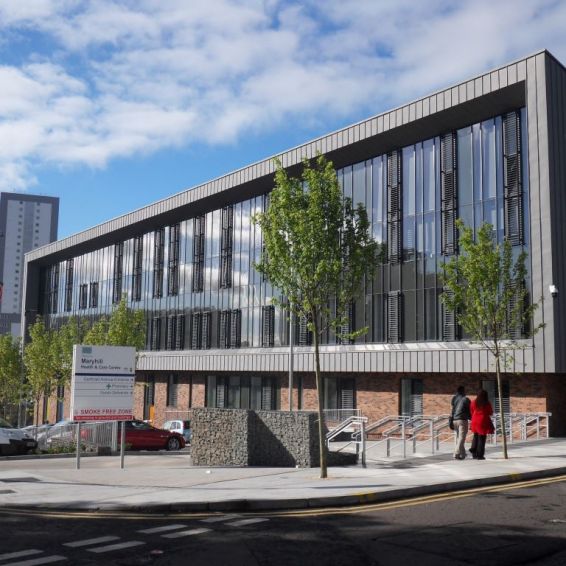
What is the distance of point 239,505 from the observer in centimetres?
1160

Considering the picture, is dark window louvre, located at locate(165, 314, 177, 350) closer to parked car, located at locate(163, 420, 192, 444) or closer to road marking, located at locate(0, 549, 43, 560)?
parked car, located at locate(163, 420, 192, 444)

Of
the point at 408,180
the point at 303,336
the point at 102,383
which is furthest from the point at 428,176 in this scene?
the point at 102,383

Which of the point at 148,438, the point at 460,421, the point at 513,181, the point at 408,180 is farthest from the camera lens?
the point at 408,180

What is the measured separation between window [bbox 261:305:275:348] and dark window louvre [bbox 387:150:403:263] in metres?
9.95

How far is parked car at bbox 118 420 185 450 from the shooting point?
2880cm

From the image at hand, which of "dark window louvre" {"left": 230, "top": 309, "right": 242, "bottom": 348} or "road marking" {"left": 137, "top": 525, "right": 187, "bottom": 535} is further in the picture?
"dark window louvre" {"left": 230, "top": 309, "right": 242, "bottom": 348}

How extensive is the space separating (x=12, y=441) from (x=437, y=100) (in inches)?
851

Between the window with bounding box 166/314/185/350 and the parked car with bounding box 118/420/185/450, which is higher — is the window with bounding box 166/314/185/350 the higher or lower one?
the higher one

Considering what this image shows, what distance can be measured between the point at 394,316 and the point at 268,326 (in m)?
10.2

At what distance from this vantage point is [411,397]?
107ft

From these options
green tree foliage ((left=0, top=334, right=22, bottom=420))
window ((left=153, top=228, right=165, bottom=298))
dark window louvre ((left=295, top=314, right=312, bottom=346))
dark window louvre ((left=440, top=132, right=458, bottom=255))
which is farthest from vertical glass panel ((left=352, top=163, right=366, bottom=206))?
green tree foliage ((left=0, top=334, right=22, bottom=420))

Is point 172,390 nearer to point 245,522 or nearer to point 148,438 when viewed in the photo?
point 148,438

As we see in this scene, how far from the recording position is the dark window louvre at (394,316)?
109ft

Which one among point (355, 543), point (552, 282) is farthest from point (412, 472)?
point (552, 282)
